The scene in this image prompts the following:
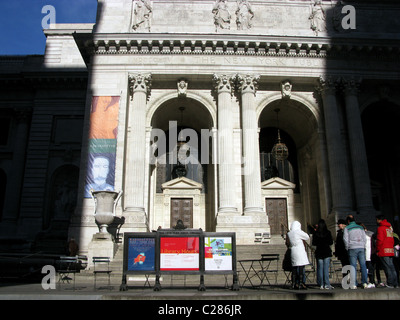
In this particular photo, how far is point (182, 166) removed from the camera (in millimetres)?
26703

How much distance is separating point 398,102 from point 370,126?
3.63 m

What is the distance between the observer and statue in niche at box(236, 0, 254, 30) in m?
24.5

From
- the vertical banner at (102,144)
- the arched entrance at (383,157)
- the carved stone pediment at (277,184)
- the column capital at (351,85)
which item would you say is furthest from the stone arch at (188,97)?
the arched entrance at (383,157)

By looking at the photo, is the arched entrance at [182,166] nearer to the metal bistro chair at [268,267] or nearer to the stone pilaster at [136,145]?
the stone pilaster at [136,145]

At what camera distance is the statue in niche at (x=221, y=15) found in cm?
2436

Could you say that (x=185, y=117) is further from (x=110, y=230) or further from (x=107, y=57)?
(x=110, y=230)

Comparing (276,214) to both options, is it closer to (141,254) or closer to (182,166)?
(182,166)

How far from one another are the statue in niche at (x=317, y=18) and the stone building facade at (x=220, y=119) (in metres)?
0.08

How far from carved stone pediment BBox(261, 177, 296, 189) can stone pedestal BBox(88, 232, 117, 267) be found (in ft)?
42.6

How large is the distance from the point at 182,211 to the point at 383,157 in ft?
53.5

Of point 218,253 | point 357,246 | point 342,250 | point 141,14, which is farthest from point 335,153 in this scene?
point 141,14

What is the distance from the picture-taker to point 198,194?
26281 millimetres
